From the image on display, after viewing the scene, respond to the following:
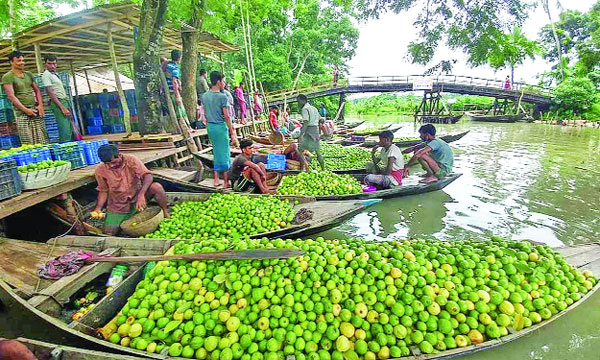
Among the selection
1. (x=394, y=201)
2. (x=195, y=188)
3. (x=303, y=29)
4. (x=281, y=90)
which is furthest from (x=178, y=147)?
(x=303, y=29)

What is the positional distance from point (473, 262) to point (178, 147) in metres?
6.94

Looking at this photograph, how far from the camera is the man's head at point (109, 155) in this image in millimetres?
4033

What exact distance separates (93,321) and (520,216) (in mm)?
7236

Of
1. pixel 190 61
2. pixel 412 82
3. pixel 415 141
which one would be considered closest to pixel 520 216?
pixel 415 141

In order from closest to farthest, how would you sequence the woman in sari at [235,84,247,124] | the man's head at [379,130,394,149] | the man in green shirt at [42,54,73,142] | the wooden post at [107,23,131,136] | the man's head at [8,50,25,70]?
1. the man's head at [8,50,25,70]
2. the man in green shirt at [42,54,73,142]
3. the man's head at [379,130,394,149]
4. the wooden post at [107,23,131,136]
5. the woman in sari at [235,84,247,124]

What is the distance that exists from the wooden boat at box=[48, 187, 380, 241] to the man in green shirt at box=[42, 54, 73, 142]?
2.58m

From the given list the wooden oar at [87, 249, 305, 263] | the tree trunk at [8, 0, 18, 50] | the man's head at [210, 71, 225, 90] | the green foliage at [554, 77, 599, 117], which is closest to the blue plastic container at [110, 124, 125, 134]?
the tree trunk at [8, 0, 18, 50]

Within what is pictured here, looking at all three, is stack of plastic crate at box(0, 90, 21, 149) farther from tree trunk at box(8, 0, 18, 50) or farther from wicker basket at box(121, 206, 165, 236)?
wicker basket at box(121, 206, 165, 236)

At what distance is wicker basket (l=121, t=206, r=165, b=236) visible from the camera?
13.6 ft

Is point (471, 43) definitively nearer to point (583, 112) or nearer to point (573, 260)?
point (573, 260)

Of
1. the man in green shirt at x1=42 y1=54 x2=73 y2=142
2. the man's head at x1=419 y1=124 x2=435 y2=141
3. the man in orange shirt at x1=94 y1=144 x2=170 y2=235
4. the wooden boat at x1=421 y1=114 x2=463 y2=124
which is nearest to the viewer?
the man in orange shirt at x1=94 y1=144 x2=170 y2=235

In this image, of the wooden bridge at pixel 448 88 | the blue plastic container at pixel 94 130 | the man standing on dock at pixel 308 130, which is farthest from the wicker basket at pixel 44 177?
the wooden bridge at pixel 448 88

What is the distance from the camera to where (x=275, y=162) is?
7.57 m

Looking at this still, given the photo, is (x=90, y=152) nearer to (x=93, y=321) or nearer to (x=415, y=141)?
(x=93, y=321)
